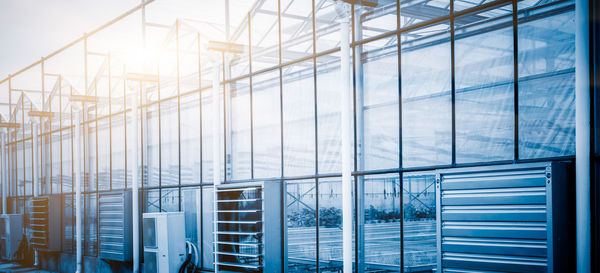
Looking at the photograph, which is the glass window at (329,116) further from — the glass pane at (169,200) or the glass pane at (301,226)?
the glass pane at (169,200)

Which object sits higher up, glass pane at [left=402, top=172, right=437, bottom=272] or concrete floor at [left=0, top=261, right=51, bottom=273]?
glass pane at [left=402, top=172, right=437, bottom=272]

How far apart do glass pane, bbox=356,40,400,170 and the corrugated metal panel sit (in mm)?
1510

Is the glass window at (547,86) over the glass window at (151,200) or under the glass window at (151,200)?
over

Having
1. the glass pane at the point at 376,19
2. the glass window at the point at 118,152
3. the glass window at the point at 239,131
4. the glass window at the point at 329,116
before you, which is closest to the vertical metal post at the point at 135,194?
the glass window at the point at 118,152

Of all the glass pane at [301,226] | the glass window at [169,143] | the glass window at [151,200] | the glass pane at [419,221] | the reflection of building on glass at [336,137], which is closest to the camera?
the reflection of building on glass at [336,137]

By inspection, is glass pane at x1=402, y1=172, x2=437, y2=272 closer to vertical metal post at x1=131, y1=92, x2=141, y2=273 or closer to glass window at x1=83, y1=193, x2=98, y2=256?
vertical metal post at x1=131, y1=92, x2=141, y2=273

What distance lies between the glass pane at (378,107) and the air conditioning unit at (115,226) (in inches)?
368

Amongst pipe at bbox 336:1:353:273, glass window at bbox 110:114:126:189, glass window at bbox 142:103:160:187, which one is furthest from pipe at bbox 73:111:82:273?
pipe at bbox 336:1:353:273

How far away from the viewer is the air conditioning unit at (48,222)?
68.5ft

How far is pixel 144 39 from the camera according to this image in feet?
54.2

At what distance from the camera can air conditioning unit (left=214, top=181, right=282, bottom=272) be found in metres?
10.9

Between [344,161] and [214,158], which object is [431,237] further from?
[214,158]

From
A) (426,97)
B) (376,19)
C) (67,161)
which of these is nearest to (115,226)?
(67,161)

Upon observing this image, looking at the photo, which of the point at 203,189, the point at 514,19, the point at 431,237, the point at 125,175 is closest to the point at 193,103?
the point at 203,189
